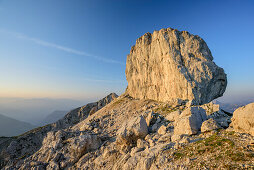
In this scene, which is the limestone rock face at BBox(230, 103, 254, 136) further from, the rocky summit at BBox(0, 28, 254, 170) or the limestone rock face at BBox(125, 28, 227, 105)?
the limestone rock face at BBox(125, 28, 227, 105)

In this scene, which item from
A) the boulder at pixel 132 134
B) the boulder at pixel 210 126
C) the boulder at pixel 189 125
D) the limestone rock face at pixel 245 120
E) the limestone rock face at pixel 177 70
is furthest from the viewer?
the limestone rock face at pixel 177 70

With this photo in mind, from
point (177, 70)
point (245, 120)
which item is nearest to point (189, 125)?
point (245, 120)

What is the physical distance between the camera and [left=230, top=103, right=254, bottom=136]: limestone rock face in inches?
458

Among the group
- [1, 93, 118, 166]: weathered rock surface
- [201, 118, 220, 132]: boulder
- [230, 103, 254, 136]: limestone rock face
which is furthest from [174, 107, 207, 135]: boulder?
[1, 93, 118, 166]: weathered rock surface

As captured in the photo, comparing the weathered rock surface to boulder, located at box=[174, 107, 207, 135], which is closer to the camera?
boulder, located at box=[174, 107, 207, 135]

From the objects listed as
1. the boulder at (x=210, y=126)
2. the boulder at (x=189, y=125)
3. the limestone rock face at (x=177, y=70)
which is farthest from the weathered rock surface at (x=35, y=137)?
the boulder at (x=210, y=126)

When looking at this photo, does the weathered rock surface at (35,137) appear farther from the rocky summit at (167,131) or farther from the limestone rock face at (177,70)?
the limestone rock face at (177,70)

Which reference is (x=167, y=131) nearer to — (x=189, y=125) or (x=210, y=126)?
(x=189, y=125)

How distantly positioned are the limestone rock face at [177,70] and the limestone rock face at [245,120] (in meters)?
16.7

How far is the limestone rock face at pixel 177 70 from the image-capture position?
3803 centimetres

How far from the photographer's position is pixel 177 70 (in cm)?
4191

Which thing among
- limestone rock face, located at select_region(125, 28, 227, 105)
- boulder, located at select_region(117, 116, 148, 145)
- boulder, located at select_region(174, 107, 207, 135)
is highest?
limestone rock face, located at select_region(125, 28, 227, 105)

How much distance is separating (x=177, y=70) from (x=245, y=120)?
3164cm

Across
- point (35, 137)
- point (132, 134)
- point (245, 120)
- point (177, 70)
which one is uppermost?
point (177, 70)
